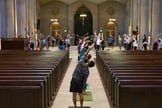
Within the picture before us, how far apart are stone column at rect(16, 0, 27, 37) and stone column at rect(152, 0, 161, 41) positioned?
1105cm

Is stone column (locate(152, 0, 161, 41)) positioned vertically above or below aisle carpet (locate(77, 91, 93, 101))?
above

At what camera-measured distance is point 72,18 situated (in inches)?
1763

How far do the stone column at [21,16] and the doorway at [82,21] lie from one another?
43.9 feet

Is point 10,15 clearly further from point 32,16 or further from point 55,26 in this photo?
point 55,26

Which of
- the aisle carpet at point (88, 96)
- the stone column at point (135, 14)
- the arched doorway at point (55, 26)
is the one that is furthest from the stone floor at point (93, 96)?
the arched doorway at point (55, 26)

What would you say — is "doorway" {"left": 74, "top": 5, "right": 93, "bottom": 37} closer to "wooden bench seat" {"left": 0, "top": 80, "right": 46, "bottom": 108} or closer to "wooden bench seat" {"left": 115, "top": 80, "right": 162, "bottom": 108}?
"wooden bench seat" {"left": 115, "top": 80, "right": 162, "bottom": 108}

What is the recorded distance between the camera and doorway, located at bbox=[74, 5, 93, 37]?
1783 inches

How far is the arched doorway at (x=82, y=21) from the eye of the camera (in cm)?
4528

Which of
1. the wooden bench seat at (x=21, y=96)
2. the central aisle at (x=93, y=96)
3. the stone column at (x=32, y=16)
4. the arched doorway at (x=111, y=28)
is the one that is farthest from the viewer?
the arched doorway at (x=111, y=28)

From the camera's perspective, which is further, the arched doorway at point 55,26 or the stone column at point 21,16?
the arched doorway at point 55,26

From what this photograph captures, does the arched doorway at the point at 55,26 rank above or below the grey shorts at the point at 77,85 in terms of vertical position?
above

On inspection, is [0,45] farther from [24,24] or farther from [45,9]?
[45,9]

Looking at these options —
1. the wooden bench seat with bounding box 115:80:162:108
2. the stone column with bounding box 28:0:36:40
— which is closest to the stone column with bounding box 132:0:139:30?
the stone column with bounding box 28:0:36:40

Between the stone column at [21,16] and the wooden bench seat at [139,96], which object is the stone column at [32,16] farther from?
the wooden bench seat at [139,96]
